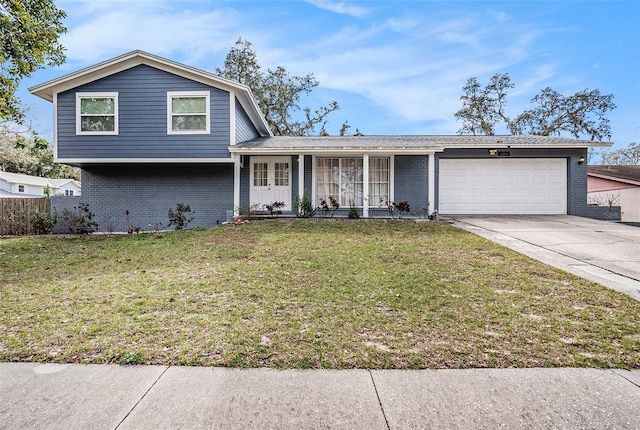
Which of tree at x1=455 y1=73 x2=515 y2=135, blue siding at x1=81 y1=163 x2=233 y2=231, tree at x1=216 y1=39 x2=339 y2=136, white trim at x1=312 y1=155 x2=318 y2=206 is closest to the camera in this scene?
blue siding at x1=81 y1=163 x2=233 y2=231

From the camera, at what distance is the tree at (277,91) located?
24.1 meters

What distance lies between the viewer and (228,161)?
11.5 m

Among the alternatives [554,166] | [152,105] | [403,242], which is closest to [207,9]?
[152,105]

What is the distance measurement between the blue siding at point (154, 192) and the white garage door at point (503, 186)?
29.2 feet

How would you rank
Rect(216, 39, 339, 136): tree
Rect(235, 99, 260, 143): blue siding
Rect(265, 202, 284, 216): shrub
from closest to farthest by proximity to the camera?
Rect(265, 202, 284, 216): shrub → Rect(235, 99, 260, 143): blue siding → Rect(216, 39, 339, 136): tree

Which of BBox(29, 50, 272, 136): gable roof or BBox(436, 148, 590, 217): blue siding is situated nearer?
BBox(29, 50, 272, 136): gable roof

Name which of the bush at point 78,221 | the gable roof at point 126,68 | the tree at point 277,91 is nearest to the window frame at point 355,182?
the gable roof at point 126,68

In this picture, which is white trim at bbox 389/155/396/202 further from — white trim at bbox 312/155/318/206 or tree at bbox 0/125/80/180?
tree at bbox 0/125/80/180

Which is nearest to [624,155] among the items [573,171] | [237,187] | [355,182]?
[573,171]

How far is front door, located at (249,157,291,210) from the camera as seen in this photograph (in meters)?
12.7

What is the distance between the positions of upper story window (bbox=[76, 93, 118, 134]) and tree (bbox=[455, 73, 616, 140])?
82.2ft

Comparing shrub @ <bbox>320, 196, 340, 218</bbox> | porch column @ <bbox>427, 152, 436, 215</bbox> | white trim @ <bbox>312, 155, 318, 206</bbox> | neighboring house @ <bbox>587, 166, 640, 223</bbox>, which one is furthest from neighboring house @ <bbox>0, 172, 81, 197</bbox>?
neighboring house @ <bbox>587, 166, 640, 223</bbox>

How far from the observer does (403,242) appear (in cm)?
748

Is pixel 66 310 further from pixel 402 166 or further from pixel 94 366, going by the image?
pixel 402 166
